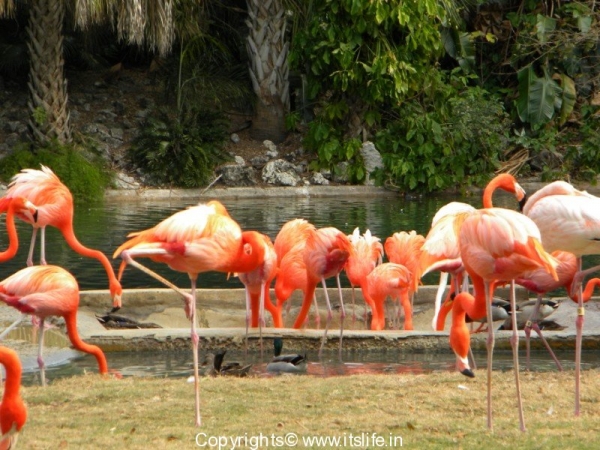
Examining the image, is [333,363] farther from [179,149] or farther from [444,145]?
[444,145]

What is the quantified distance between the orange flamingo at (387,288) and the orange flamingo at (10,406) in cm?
424

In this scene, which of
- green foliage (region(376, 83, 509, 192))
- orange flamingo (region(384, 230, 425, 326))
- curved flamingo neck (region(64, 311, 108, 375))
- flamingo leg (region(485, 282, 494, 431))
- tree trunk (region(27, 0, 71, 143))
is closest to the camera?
flamingo leg (region(485, 282, 494, 431))

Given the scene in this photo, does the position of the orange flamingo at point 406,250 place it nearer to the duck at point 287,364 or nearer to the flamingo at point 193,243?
the duck at point 287,364

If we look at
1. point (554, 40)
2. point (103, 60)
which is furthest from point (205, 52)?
point (554, 40)

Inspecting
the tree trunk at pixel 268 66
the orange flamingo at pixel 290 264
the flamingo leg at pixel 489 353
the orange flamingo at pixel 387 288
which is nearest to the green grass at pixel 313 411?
the flamingo leg at pixel 489 353

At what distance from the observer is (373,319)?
7809mm

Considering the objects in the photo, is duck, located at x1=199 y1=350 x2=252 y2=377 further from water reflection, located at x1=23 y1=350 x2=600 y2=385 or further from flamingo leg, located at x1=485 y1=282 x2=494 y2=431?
flamingo leg, located at x1=485 y1=282 x2=494 y2=431

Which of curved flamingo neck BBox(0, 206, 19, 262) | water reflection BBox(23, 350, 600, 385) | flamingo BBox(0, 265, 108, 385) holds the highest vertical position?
curved flamingo neck BBox(0, 206, 19, 262)

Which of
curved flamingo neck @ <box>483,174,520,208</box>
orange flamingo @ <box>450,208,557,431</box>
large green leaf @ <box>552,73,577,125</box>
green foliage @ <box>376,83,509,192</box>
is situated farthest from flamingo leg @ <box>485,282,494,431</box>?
large green leaf @ <box>552,73,577,125</box>

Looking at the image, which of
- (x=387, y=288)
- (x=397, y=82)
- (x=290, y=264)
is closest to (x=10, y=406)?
(x=387, y=288)

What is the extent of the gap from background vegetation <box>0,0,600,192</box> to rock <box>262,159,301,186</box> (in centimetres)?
56

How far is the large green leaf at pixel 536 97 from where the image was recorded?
18.4 meters

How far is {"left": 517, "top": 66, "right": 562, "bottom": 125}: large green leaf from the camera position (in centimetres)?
1844

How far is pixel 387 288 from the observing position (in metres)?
7.43
